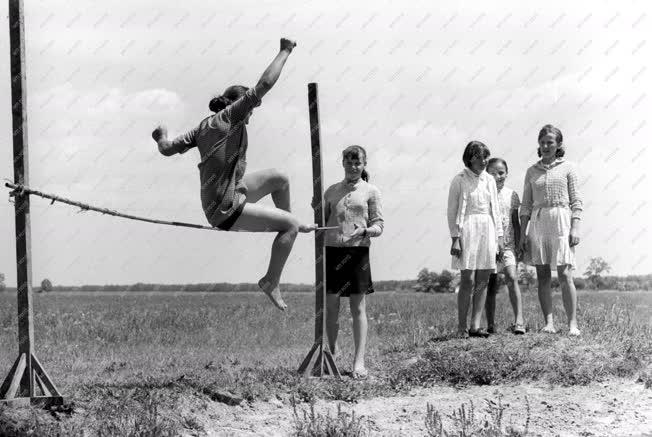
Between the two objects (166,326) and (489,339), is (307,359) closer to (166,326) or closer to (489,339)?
(489,339)

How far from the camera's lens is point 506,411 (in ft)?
25.3

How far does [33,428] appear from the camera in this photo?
6.11 meters

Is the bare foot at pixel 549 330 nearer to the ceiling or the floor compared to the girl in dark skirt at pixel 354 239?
nearer to the floor

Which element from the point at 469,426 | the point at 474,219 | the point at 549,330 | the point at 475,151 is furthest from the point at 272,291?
the point at 549,330

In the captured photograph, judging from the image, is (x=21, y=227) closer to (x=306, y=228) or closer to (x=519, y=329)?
(x=306, y=228)

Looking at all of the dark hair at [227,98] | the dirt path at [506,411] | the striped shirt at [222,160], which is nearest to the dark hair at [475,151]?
the dirt path at [506,411]

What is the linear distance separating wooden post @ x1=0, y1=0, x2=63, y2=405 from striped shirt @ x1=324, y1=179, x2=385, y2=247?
2.90 meters

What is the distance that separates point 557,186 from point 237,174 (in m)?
4.34

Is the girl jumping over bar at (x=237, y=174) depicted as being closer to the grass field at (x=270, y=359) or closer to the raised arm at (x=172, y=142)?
the raised arm at (x=172, y=142)

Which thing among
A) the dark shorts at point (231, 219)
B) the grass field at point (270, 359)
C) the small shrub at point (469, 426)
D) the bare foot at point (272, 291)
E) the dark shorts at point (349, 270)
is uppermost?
the dark shorts at point (231, 219)

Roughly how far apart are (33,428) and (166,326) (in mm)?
8709

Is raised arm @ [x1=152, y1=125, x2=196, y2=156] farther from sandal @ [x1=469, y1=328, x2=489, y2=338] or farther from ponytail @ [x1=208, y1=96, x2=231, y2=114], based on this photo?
sandal @ [x1=469, y1=328, x2=489, y2=338]

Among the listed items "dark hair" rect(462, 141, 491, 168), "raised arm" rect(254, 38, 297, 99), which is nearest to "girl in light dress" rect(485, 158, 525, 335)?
"dark hair" rect(462, 141, 491, 168)

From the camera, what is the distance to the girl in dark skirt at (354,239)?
8281 mm
